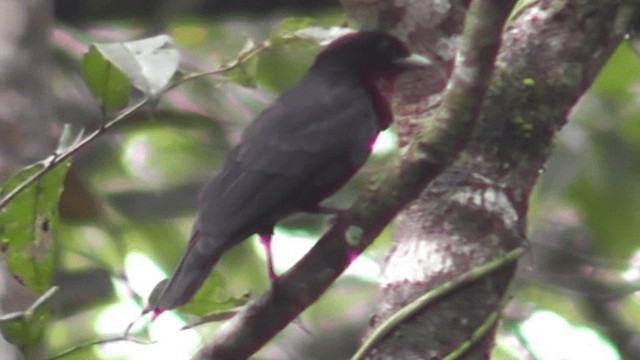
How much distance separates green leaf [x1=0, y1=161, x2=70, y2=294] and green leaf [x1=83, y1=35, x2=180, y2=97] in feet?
0.87

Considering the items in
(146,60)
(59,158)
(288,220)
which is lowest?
(288,220)

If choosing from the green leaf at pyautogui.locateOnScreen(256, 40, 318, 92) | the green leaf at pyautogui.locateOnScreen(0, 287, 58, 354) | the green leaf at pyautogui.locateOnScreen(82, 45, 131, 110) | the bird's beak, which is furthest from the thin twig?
the green leaf at pyautogui.locateOnScreen(256, 40, 318, 92)

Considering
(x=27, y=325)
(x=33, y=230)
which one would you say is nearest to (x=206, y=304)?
(x=33, y=230)

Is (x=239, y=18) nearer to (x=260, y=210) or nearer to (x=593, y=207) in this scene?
(x=593, y=207)

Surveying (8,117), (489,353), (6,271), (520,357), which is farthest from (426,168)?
(520,357)

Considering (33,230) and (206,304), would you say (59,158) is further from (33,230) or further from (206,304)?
(206,304)

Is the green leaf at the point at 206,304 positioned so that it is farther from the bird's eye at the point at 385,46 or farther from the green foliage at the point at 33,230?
the bird's eye at the point at 385,46

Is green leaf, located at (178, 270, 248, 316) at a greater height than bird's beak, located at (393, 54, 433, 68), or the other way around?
bird's beak, located at (393, 54, 433, 68)

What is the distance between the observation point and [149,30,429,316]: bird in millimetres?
2518

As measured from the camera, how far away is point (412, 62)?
2.85 meters

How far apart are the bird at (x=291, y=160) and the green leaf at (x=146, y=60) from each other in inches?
19.7

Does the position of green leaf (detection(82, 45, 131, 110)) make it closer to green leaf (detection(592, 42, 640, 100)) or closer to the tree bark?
the tree bark

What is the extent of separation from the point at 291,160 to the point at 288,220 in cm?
124

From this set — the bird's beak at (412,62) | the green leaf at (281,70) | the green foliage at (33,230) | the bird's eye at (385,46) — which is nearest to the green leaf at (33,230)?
the green foliage at (33,230)
